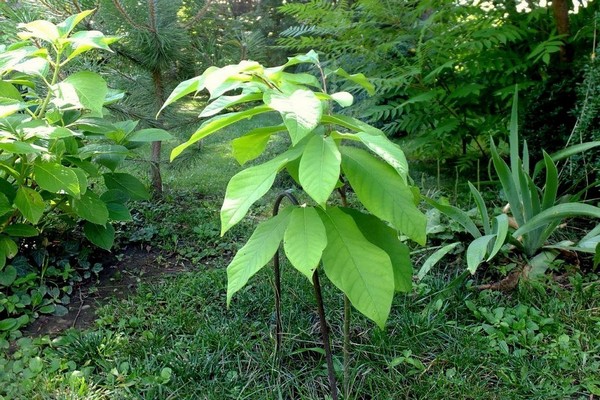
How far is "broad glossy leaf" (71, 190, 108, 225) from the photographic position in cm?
233

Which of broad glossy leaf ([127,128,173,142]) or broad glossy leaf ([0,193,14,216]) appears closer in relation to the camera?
broad glossy leaf ([0,193,14,216])

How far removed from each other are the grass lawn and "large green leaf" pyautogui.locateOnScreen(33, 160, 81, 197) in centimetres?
61

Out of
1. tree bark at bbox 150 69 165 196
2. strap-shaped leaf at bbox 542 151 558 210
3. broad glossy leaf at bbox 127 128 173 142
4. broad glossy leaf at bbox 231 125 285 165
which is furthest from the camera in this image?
tree bark at bbox 150 69 165 196

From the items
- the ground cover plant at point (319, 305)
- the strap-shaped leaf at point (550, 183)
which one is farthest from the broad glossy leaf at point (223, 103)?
the strap-shaped leaf at point (550, 183)

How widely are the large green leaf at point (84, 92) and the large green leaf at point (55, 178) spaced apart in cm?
32

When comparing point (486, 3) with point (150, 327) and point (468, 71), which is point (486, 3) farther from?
point (150, 327)

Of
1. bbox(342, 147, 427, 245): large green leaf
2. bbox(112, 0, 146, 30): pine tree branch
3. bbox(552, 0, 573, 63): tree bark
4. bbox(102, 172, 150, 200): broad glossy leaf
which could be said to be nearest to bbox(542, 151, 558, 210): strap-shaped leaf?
bbox(552, 0, 573, 63): tree bark

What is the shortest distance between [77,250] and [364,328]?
1.63 meters

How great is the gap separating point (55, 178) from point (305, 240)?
146cm

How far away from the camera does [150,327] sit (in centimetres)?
217

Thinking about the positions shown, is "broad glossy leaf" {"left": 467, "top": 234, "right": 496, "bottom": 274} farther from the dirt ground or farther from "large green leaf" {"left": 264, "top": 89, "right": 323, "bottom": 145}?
the dirt ground

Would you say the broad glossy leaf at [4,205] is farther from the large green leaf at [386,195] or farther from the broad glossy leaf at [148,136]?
the large green leaf at [386,195]

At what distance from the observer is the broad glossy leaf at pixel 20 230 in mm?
2277

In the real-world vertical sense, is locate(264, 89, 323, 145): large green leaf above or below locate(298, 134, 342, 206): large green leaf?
above
